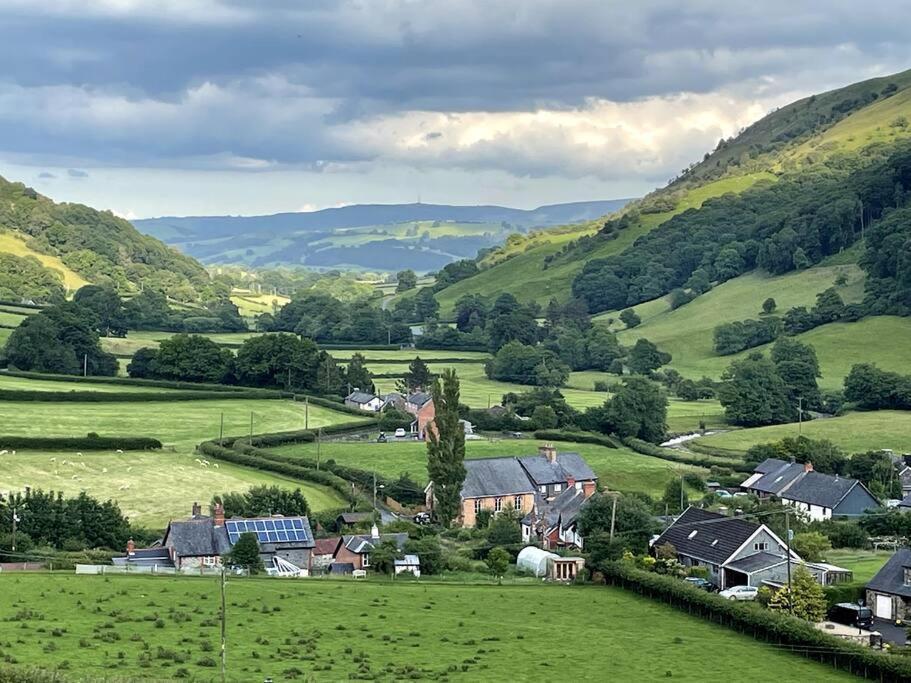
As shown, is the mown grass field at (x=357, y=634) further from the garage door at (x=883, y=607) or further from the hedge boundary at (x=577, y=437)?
the hedge boundary at (x=577, y=437)

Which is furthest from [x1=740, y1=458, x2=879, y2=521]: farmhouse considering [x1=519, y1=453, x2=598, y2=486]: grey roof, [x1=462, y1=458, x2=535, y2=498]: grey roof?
[x1=462, y1=458, x2=535, y2=498]: grey roof

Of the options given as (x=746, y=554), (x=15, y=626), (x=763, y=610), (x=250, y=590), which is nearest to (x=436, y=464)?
(x=746, y=554)

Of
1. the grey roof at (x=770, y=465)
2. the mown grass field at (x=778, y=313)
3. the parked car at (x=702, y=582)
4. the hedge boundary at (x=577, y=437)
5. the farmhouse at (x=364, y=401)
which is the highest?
the mown grass field at (x=778, y=313)

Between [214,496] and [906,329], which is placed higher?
[906,329]

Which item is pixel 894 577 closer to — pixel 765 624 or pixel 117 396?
A: pixel 765 624

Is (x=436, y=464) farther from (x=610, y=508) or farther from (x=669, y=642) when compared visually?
(x=669, y=642)

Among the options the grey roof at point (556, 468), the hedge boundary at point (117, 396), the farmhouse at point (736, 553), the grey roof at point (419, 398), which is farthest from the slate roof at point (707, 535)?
the hedge boundary at point (117, 396)

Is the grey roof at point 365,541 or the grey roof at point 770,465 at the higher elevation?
the grey roof at point 770,465
